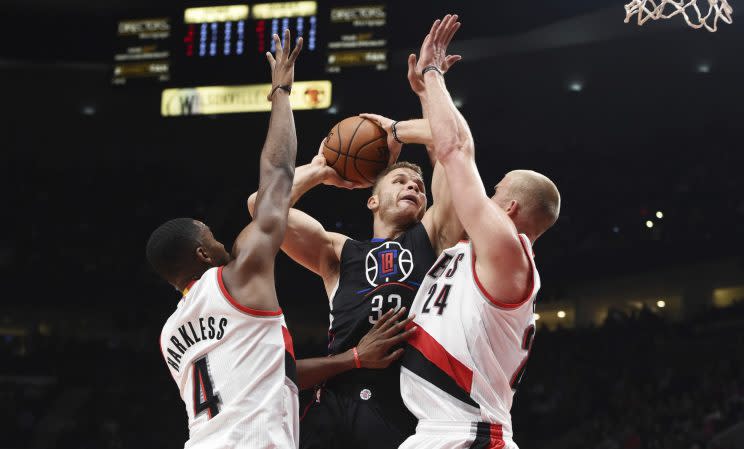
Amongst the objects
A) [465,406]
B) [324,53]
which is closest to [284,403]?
[465,406]

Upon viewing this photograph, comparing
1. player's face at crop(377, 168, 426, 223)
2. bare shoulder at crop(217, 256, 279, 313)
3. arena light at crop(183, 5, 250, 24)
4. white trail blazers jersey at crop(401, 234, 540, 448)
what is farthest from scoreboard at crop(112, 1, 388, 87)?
bare shoulder at crop(217, 256, 279, 313)

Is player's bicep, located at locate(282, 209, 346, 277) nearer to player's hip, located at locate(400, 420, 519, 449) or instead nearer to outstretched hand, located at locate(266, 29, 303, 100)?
outstretched hand, located at locate(266, 29, 303, 100)

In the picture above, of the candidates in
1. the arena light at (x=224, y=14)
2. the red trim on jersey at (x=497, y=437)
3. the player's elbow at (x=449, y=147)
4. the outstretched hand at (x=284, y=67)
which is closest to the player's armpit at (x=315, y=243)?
the outstretched hand at (x=284, y=67)

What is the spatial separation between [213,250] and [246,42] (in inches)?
278

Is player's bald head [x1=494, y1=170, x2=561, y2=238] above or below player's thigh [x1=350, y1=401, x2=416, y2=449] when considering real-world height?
above

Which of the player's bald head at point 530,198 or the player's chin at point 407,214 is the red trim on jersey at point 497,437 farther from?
the player's chin at point 407,214

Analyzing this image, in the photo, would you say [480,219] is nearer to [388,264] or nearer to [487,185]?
[388,264]

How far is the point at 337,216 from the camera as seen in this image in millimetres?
15188

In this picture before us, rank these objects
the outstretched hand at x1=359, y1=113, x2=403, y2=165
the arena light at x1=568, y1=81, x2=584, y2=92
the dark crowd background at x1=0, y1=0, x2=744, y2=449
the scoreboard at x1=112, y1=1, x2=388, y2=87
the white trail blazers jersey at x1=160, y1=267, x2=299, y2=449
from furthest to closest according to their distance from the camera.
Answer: the arena light at x1=568, y1=81, x2=584, y2=92, the dark crowd background at x1=0, y1=0, x2=744, y2=449, the scoreboard at x1=112, y1=1, x2=388, y2=87, the outstretched hand at x1=359, y1=113, x2=403, y2=165, the white trail blazers jersey at x1=160, y1=267, x2=299, y2=449

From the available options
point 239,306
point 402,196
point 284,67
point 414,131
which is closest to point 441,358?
point 239,306

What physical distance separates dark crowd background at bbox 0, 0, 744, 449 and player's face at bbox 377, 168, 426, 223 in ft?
26.4

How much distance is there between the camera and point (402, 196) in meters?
3.74

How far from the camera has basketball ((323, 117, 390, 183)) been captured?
380cm

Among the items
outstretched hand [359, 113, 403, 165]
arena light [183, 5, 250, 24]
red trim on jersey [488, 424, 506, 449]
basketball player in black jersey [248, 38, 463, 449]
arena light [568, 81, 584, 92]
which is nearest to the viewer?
red trim on jersey [488, 424, 506, 449]
